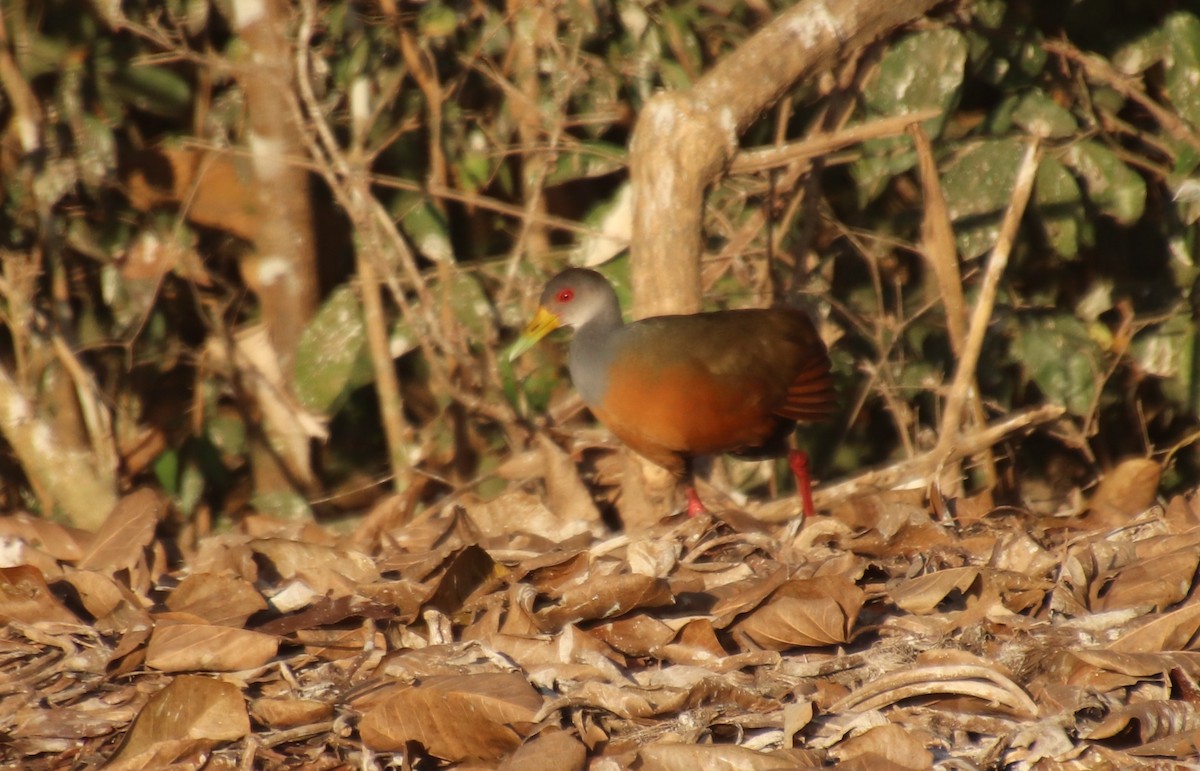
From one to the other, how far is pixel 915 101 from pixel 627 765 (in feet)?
9.82

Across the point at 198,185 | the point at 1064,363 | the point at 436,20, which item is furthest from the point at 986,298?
the point at 198,185

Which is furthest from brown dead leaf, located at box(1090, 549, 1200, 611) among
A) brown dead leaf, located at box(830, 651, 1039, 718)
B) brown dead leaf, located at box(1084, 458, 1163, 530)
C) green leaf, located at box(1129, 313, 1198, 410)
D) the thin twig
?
green leaf, located at box(1129, 313, 1198, 410)

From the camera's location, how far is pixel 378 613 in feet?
9.39

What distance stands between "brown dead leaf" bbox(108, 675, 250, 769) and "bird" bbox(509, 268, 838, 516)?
64.3 inches

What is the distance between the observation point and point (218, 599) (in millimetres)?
3041

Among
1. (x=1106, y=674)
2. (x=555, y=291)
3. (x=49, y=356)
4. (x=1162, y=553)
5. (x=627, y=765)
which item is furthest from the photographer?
(x=49, y=356)

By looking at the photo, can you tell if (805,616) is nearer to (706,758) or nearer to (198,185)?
(706,758)

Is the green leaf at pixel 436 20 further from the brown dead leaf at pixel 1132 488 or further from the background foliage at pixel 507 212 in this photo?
the brown dead leaf at pixel 1132 488

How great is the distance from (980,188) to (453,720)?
2967 millimetres

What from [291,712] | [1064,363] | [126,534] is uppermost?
[126,534]

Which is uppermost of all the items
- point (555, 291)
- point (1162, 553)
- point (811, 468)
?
point (555, 291)

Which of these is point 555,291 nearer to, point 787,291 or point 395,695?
point 787,291

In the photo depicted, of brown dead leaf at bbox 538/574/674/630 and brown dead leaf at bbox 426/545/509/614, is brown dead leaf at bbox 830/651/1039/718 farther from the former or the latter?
brown dead leaf at bbox 426/545/509/614

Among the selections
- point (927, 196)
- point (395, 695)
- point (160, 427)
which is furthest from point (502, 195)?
point (395, 695)
